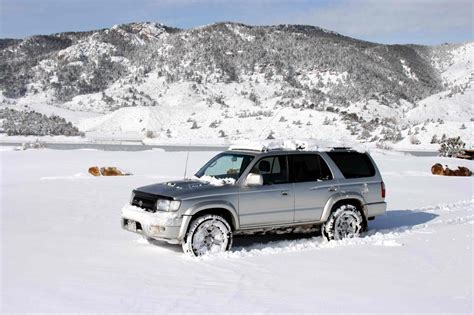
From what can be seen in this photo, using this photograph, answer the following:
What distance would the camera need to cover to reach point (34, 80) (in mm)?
76062

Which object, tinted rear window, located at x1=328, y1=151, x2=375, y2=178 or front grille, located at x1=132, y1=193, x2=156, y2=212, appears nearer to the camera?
front grille, located at x1=132, y1=193, x2=156, y2=212

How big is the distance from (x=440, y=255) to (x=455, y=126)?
37.6 meters

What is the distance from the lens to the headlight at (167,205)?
9062 millimetres

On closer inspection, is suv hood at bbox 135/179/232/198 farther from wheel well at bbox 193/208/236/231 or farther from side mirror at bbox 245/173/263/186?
side mirror at bbox 245/173/263/186

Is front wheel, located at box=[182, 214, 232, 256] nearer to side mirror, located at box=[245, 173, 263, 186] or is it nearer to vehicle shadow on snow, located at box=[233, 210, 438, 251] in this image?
vehicle shadow on snow, located at box=[233, 210, 438, 251]

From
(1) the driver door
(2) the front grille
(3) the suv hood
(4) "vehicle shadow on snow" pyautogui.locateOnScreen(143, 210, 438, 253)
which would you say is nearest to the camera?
(3) the suv hood

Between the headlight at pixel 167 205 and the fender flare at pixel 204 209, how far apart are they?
7.3 inches

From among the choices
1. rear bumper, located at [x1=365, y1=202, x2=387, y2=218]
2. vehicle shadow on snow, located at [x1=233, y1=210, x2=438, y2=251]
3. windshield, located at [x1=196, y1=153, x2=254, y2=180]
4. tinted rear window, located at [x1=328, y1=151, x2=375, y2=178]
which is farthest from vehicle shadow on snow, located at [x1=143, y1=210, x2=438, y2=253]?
tinted rear window, located at [x1=328, y1=151, x2=375, y2=178]

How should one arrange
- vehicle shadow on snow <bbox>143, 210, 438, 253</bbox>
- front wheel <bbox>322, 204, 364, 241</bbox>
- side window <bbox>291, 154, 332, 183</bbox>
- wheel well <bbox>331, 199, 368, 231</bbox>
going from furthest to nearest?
wheel well <bbox>331, 199, 368, 231</bbox>, front wheel <bbox>322, 204, 364, 241</bbox>, side window <bbox>291, 154, 332, 183</bbox>, vehicle shadow on snow <bbox>143, 210, 438, 253</bbox>

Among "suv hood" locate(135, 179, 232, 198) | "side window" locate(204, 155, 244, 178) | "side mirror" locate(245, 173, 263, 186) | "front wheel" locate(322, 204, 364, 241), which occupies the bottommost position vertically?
"front wheel" locate(322, 204, 364, 241)

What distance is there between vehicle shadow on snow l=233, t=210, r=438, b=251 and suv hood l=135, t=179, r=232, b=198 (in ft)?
3.60

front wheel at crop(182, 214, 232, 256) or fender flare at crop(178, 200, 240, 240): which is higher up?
fender flare at crop(178, 200, 240, 240)

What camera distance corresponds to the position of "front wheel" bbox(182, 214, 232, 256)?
29.8 ft

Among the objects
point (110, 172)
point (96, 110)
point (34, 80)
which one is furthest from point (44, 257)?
point (34, 80)
